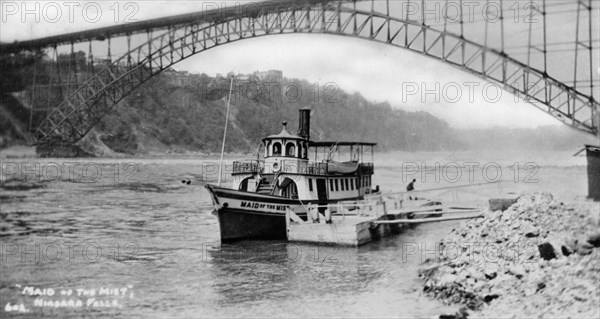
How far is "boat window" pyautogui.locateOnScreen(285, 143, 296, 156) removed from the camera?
69.5 feet

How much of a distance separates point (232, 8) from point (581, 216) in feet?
75.8

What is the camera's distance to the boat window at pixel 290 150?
21.2 m

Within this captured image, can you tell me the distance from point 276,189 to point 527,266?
12.4 m

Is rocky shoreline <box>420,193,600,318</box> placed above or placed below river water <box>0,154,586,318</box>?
above

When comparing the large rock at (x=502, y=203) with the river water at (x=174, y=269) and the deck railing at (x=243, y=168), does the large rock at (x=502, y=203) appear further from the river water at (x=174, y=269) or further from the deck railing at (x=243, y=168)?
the deck railing at (x=243, y=168)

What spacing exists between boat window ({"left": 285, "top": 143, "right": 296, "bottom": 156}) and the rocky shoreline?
28.0 ft

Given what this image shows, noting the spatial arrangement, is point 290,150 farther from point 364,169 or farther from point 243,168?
point 364,169

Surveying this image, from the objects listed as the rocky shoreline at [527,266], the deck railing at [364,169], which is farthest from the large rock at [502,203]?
the deck railing at [364,169]

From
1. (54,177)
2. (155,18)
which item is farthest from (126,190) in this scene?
(155,18)

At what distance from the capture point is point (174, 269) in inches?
587

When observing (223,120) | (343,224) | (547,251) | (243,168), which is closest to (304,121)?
(243,168)
